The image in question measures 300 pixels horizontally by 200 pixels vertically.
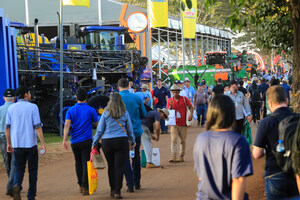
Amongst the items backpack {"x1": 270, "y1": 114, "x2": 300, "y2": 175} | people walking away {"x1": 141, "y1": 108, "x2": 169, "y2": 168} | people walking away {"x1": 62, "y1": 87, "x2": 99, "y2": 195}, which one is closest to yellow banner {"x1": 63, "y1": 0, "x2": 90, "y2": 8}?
people walking away {"x1": 141, "y1": 108, "x2": 169, "y2": 168}

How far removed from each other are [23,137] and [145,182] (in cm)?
264

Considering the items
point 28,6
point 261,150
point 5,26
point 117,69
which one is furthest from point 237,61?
point 261,150

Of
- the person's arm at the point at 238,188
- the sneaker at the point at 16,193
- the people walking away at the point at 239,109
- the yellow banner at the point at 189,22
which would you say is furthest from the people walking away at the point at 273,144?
the yellow banner at the point at 189,22

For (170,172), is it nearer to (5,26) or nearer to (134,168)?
(134,168)

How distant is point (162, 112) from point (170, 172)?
1.20 metres

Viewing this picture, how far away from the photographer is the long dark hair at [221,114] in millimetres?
4078

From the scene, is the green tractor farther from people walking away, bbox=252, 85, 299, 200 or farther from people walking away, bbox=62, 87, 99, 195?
people walking away, bbox=252, 85, 299, 200

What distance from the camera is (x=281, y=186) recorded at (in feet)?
15.8

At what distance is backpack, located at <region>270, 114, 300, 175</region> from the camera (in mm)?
4363

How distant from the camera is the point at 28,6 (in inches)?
1547

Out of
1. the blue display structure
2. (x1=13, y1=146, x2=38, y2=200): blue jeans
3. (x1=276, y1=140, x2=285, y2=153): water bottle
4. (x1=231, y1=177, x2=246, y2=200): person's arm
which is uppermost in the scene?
the blue display structure

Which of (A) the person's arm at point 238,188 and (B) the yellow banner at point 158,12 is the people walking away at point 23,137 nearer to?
(A) the person's arm at point 238,188

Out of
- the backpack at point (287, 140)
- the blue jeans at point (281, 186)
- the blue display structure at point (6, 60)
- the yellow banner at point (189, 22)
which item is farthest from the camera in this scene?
the yellow banner at point (189, 22)

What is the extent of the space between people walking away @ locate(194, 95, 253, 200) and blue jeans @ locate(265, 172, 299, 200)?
81 cm
